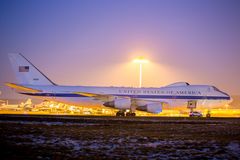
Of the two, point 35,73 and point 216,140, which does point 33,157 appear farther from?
point 35,73

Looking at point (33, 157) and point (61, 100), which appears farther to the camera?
point (61, 100)

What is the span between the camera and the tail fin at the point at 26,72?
5147 cm

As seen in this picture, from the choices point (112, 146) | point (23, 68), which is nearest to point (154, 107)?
point (23, 68)

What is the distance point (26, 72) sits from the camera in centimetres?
5169

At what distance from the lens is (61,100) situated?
50.3m

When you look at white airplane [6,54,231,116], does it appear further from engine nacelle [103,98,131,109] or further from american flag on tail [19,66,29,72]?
american flag on tail [19,66,29,72]

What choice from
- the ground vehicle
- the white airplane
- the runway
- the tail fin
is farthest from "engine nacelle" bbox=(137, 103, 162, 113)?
the runway

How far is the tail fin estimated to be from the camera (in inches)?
2026

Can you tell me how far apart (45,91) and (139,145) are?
35.0 m

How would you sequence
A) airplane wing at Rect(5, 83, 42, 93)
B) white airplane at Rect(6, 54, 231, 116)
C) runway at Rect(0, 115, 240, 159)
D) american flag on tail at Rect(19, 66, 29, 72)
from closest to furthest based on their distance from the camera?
runway at Rect(0, 115, 240, 159)
white airplane at Rect(6, 54, 231, 116)
airplane wing at Rect(5, 83, 42, 93)
american flag on tail at Rect(19, 66, 29, 72)

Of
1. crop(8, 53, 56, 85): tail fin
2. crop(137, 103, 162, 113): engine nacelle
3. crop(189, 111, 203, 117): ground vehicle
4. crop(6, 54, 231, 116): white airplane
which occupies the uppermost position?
crop(8, 53, 56, 85): tail fin

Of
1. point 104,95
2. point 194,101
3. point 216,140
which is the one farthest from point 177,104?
point 216,140

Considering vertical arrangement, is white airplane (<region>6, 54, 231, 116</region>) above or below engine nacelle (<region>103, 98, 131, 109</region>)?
above

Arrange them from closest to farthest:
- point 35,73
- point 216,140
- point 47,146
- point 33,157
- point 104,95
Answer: point 33,157 → point 47,146 → point 216,140 → point 104,95 → point 35,73
